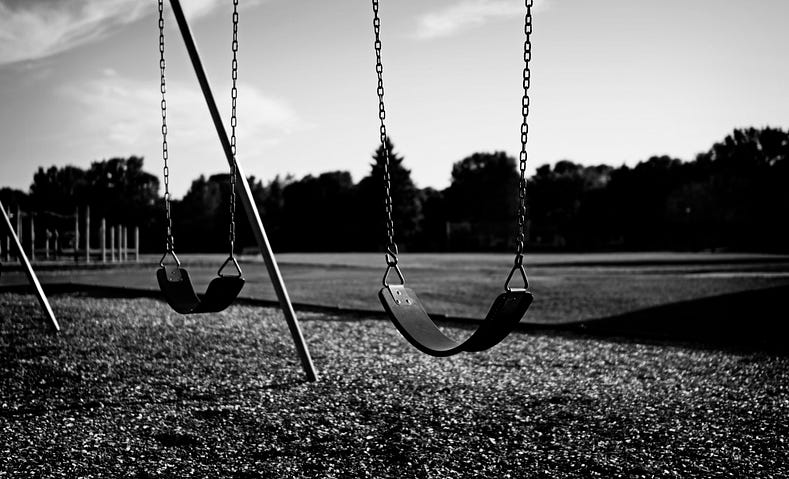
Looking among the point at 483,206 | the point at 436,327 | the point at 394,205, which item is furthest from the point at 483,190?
the point at 436,327

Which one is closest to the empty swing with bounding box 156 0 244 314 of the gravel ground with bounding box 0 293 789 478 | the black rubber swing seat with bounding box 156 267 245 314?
the black rubber swing seat with bounding box 156 267 245 314

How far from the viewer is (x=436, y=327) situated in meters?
4.09

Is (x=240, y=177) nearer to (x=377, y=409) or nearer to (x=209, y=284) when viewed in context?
(x=209, y=284)

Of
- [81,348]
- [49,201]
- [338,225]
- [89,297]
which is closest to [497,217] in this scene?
[338,225]

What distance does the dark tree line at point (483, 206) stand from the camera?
58125mm

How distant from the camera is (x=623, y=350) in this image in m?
7.96

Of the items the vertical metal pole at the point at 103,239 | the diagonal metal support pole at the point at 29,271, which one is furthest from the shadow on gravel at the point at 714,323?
the vertical metal pole at the point at 103,239

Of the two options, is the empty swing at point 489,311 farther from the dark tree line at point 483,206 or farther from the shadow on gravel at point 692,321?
the dark tree line at point 483,206

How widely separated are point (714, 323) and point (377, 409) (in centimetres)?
710

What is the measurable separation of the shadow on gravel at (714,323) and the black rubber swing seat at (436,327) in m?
5.53

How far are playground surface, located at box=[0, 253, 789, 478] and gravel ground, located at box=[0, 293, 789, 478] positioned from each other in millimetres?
20

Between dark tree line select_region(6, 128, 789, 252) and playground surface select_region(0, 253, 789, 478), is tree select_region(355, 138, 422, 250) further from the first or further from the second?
playground surface select_region(0, 253, 789, 478)

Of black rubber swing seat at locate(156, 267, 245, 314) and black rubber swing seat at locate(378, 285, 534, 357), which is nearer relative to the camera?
black rubber swing seat at locate(378, 285, 534, 357)

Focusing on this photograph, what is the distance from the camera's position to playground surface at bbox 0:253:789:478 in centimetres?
411
